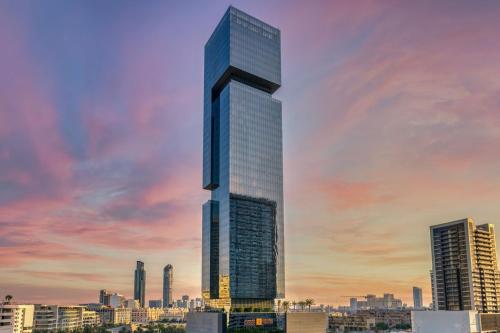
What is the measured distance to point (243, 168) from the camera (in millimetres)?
167375

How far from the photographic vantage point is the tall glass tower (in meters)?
162

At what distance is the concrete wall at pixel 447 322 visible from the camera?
154 meters

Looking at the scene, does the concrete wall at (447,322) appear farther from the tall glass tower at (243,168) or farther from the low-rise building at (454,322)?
the tall glass tower at (243,168)

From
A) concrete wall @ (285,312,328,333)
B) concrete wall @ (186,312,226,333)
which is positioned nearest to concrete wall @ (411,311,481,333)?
concrete wall @ (285,312,328,333)

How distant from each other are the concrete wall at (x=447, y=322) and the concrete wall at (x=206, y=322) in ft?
232

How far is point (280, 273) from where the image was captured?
17050 cm

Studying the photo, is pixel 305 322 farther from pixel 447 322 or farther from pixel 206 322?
pixel 447 322

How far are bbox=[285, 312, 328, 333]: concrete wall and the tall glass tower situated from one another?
13984mm

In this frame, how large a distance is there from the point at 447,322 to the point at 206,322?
8051 cm

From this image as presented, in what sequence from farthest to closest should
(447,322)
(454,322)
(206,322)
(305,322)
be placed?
1. (447,322)
2. (454,322)
3. (305,322)
4. (206,322)

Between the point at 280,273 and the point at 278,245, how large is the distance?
32.9 feet

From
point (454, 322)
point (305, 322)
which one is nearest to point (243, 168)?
point (305, 322)

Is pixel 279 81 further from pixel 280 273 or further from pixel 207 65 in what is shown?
pixel 280 273

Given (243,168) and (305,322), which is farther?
(243,168)
